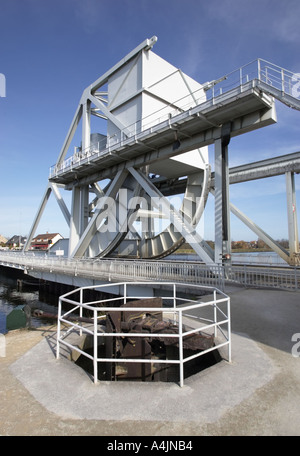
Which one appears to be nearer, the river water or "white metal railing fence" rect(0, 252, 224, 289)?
"white metal railing fence" rect(0, 252, 224, 289)

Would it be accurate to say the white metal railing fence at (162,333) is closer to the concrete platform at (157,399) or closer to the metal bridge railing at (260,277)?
the concrete platform at (157,399)

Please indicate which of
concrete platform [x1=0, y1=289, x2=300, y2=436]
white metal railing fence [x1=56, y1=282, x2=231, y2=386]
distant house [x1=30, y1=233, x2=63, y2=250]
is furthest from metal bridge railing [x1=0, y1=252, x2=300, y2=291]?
distant house [x1=30, y1=233, x2=63, y2=250]

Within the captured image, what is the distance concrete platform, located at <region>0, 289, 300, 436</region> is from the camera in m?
2.71

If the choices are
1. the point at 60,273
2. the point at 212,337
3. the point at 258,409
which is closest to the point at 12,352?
the point at 212,337

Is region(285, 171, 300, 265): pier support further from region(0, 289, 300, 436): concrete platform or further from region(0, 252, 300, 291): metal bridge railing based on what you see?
region(0, 289, 300, 436): concrete platform

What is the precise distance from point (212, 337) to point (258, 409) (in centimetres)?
241

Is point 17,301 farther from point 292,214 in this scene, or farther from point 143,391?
point 292,214

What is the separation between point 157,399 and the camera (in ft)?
10.7

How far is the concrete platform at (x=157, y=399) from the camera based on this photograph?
2715 millimetres

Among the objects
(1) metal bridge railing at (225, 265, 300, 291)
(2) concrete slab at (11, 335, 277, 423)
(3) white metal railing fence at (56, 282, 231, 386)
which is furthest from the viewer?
(1) metal bridge railing at (225, 265, 300, 291)

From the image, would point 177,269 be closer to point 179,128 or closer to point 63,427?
point 179,128

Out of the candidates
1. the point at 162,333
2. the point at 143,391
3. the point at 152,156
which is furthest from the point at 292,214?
the point at 143,391

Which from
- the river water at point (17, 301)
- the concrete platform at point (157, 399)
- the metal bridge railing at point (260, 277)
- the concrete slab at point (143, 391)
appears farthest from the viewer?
the river water at point (17, 301)

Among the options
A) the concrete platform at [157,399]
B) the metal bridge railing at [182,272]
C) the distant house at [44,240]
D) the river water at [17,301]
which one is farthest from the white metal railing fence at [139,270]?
the distant house at [44,240]
